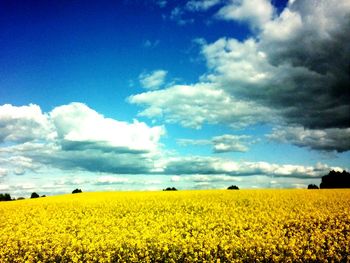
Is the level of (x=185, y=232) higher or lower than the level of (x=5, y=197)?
lower

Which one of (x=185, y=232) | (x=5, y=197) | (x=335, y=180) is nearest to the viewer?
(x=185, y=232)

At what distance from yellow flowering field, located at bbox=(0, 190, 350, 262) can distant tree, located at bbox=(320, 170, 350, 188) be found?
75.8 ft

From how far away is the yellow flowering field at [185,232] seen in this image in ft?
43.8

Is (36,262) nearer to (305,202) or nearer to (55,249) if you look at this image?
(55,249)

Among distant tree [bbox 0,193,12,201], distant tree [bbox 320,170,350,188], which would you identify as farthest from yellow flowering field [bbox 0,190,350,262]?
distant tree [bbox 320,170,350,188]

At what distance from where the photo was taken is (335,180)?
150 ft

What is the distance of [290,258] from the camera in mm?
12570

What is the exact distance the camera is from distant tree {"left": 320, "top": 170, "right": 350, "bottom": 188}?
148 feet

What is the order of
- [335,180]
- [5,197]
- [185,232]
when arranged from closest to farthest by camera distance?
[185,232] → [5,197] → [335,180]

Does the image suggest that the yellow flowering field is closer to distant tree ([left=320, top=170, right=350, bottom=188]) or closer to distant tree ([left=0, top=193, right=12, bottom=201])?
distant tree ([left=0, top=193, right=12, bottom=201])

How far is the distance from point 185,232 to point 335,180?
A: 35538 mm

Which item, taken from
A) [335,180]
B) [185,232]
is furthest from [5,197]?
[335,180]

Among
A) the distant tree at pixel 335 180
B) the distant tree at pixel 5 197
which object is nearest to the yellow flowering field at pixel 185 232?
the distant tree at pixel 5 197

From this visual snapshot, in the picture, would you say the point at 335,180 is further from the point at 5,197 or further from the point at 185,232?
the point at 5,197
